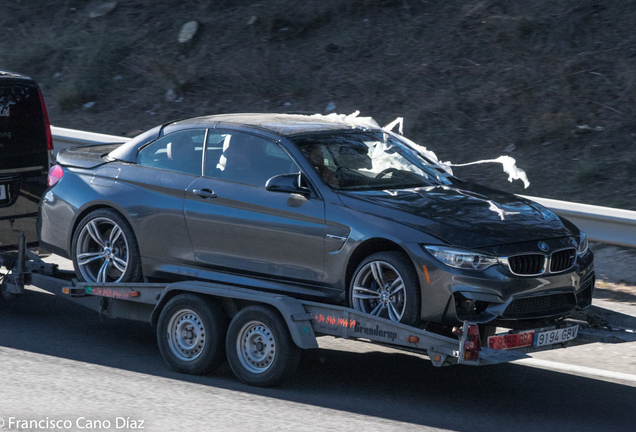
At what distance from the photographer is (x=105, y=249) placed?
7578mm

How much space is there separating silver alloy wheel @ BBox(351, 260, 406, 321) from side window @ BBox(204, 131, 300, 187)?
1.05 metres

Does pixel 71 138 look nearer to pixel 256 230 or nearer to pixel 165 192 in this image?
pixel 165 192

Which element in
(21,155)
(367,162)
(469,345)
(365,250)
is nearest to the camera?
(469,345)

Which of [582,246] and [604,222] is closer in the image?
[582,246]

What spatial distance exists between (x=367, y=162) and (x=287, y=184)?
0.85 meters

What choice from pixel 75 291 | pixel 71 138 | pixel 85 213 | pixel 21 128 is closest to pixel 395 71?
pixel 71 138

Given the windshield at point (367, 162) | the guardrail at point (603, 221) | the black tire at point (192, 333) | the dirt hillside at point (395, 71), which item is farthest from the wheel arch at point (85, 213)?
the dirt hillside at point (395, 71)

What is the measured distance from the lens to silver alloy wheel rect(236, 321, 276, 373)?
6.38 m

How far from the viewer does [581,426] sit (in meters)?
5.85

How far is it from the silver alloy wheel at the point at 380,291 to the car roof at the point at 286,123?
1.39 metres

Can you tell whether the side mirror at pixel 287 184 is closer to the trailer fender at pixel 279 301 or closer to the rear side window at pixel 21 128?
the trailer fender at pixel 279 301

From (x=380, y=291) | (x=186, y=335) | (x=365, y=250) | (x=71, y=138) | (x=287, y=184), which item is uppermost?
(x=71, y=138)

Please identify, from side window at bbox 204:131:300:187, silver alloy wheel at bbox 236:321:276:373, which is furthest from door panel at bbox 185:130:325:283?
silver alloy wheel at bbox 236:321:276:373

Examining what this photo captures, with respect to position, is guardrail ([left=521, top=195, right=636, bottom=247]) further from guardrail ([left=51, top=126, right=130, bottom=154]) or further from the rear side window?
guardrail ([left=51, top=126, right=130, bottom=154])
